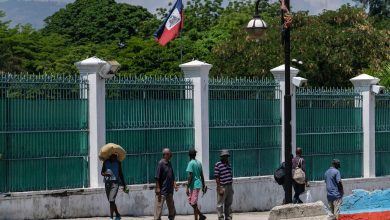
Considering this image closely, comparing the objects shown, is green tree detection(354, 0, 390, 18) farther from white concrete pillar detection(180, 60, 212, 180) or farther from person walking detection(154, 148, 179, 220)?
person walking detection(154, 148, 179, 220)

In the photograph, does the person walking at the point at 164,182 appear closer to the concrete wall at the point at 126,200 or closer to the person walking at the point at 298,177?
the concrete wall at the point at 126,200

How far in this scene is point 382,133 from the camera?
93.8 ft

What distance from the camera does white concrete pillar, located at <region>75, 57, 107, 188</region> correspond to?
2091 centimetres

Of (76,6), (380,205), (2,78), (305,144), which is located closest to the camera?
(2,78)

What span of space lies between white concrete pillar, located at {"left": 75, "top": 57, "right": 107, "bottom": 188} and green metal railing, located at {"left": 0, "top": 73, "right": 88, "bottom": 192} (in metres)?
0.11

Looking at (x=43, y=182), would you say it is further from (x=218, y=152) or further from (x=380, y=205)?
(x=380, y=205)

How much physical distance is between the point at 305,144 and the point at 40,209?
8668 mm

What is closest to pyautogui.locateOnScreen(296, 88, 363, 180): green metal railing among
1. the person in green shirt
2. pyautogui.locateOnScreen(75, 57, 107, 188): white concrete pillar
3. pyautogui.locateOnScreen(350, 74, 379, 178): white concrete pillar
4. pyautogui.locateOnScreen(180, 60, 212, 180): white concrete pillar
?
pyautogui.locateOnScreen(350, 74, 379, 178): white concrete pillar

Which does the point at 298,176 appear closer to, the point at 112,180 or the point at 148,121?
the point at 148,121

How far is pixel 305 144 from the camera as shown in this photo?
26188 mm

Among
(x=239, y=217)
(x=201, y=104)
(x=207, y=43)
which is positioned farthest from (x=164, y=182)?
(x=207, y=43)

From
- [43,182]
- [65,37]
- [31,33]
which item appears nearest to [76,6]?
[65,37]

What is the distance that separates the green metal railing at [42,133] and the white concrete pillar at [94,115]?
0.11m

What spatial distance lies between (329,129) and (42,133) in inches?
368
